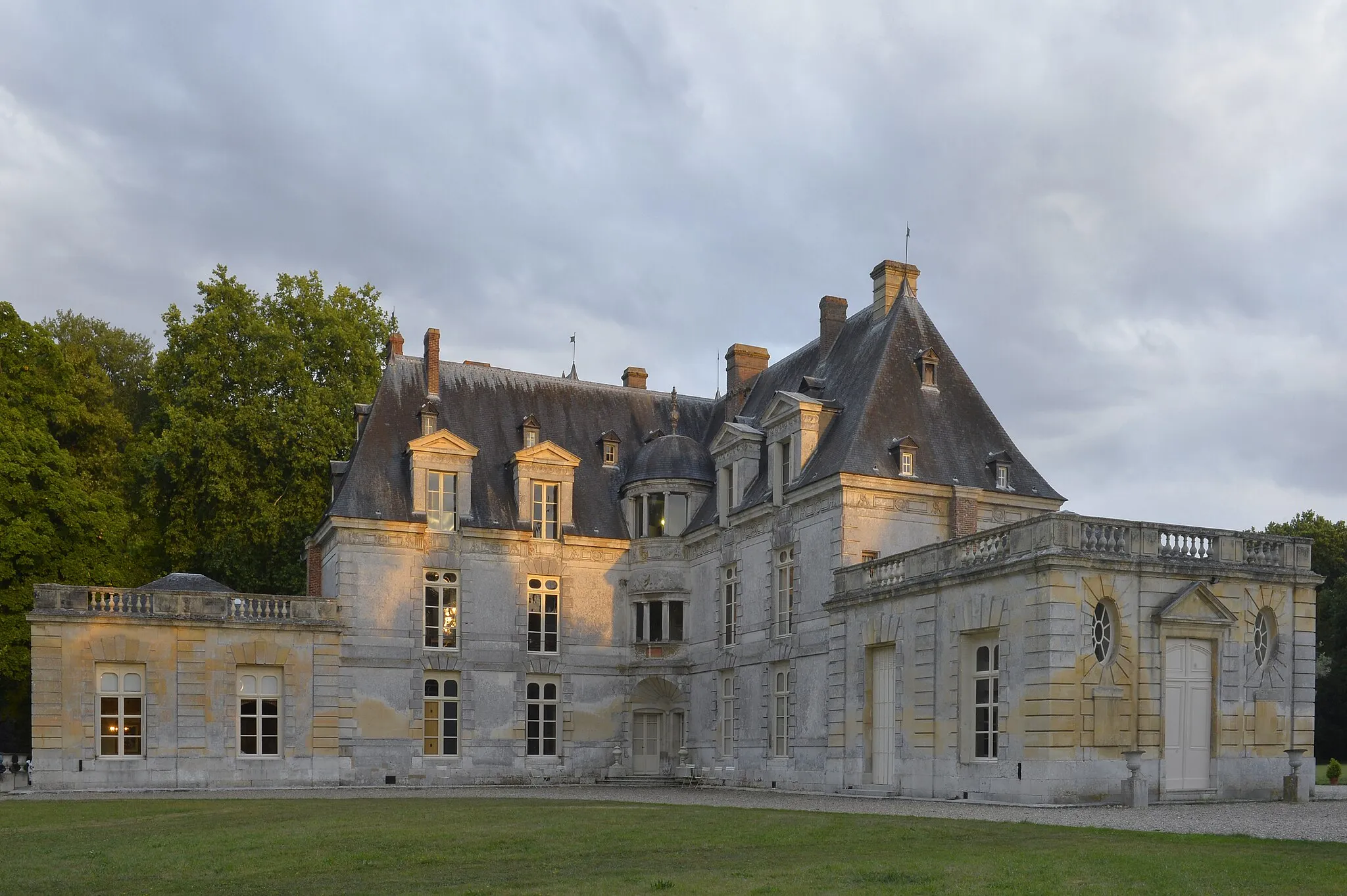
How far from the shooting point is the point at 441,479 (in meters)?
33.7

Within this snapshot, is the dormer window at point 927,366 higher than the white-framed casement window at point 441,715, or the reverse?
the dormer window at point 927,366

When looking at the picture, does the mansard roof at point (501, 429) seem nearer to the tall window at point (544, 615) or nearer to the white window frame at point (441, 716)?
the tall window at point (544, 615)

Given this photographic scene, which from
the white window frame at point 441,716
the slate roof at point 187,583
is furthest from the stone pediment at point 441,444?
the slate roof at point 187,583

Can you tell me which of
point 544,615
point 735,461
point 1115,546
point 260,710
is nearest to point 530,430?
point 544,615

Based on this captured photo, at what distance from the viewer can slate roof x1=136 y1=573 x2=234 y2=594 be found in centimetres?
3184

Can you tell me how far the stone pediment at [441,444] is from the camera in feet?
109

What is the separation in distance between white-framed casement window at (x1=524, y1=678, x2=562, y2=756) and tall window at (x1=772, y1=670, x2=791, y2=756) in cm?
630

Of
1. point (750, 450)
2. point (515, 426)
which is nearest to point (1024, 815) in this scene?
point (750, 450)

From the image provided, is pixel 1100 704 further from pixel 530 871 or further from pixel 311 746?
pixel 311 746

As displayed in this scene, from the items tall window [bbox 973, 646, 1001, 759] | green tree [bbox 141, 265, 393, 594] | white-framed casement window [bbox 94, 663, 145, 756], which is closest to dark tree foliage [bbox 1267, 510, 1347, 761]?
tall window [bbox 973, 646, 1001, 759]

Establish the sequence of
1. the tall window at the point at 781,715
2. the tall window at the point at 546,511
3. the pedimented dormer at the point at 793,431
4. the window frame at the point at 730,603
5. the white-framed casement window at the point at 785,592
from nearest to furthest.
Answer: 1. the tall window at the point at 781,715
2. the white-framed casement window at the point at 785,592
3. the pedimented dormer at the point at 793,431
4. the window frame at the point at 730,603
5. the tall window at the point at 546,511

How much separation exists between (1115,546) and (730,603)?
42.4 feet

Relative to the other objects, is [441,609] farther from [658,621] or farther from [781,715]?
[781,715]

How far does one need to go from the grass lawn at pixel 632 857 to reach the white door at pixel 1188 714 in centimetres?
615
